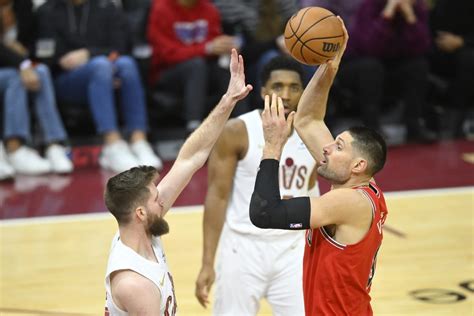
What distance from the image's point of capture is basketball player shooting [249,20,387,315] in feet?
13.1

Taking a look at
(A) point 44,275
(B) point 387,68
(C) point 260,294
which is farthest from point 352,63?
(C) point 260,294

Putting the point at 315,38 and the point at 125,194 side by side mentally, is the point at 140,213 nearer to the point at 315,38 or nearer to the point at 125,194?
the point at 125,194

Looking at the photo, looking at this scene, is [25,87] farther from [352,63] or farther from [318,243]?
[318,243]

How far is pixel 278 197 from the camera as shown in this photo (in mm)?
3994

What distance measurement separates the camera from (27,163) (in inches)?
369

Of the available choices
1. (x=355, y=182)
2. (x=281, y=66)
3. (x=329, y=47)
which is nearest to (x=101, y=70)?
(x=281, y=66)

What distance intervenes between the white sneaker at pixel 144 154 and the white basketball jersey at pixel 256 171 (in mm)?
4126

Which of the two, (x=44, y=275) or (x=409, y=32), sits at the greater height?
(x=409, y=32)

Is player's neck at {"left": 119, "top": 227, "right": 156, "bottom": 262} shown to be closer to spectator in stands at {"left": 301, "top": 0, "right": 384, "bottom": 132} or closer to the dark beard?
the dark beard

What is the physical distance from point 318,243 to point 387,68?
6.71 meters

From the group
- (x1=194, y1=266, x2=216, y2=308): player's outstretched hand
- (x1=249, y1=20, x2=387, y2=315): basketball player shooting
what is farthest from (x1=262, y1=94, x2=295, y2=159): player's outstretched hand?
(x1=194, y1=266, x2=216, y2=308): player's outstretched hand

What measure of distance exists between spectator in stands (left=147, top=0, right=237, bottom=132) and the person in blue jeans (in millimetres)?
1243

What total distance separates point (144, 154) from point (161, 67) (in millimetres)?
1127

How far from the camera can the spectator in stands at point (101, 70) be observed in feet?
31.1
